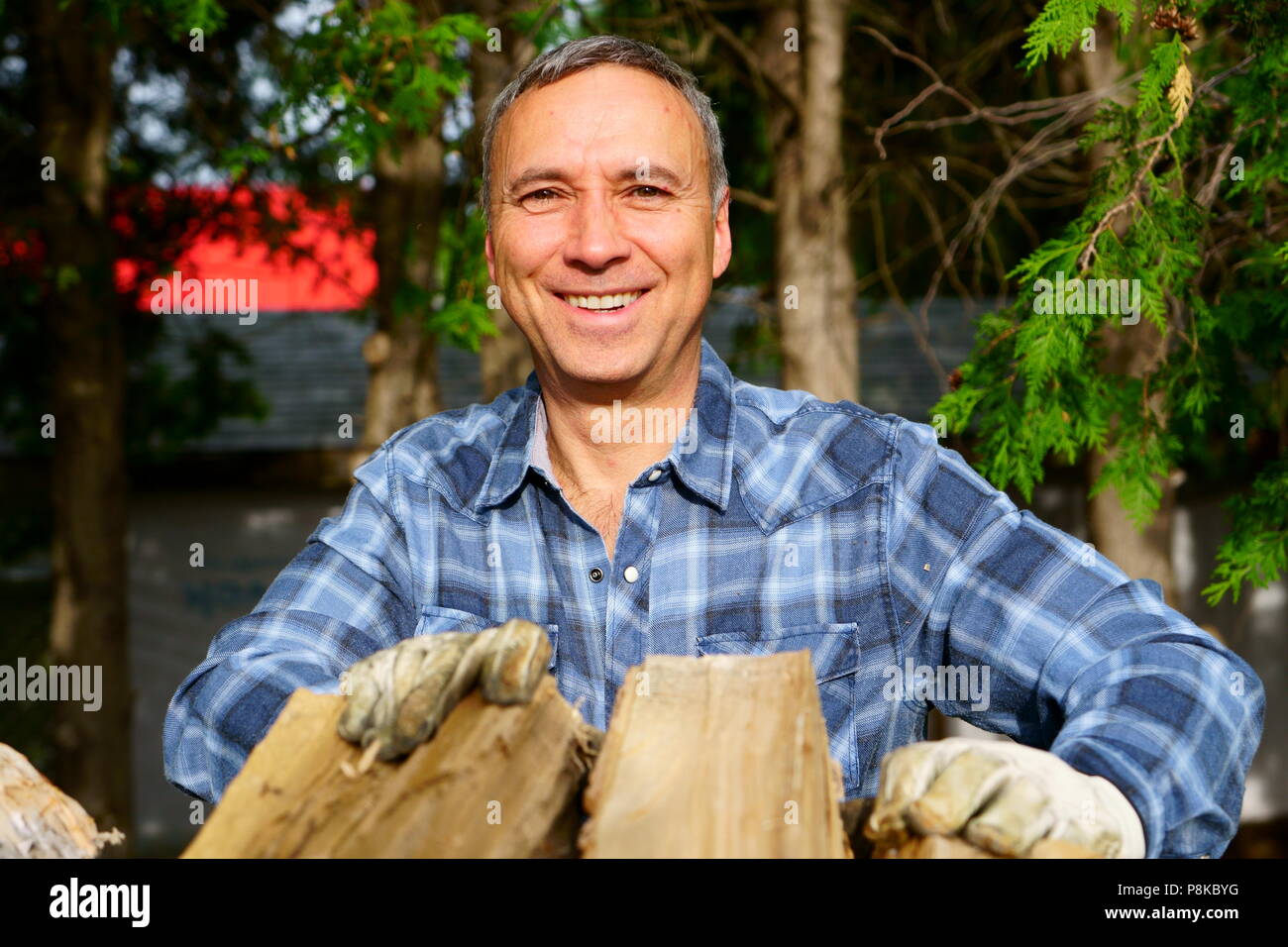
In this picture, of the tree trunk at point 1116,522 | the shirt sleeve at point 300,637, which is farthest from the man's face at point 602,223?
the tree trunk at point 1116,522

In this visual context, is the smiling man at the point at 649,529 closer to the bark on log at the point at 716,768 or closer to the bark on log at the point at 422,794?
the bark on log at the point at 422,794

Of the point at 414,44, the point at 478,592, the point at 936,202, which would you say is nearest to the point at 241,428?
the point at 936,202

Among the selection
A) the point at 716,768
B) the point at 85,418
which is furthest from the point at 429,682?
the point at 85,418

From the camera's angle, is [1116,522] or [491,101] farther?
[1116,522]

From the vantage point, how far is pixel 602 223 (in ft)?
8.16

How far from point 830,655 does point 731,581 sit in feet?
0.78

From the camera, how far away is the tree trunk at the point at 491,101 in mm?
4777

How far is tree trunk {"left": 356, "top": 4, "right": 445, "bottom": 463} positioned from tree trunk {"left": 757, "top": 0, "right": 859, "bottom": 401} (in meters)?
1.68

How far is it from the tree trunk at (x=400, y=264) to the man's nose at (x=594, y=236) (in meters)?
3.33

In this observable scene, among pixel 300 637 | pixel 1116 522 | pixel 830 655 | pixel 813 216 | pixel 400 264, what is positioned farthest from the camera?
pixel 400 264

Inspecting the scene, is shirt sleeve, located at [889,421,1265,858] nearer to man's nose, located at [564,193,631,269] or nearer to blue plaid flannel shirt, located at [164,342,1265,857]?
blue plaid flannel shirt, located at [164,342,1265,857]

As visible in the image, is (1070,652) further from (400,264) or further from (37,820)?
(400,264)

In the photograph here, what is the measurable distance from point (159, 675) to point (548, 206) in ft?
32.1

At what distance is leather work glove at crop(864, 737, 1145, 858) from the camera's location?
1456mm
